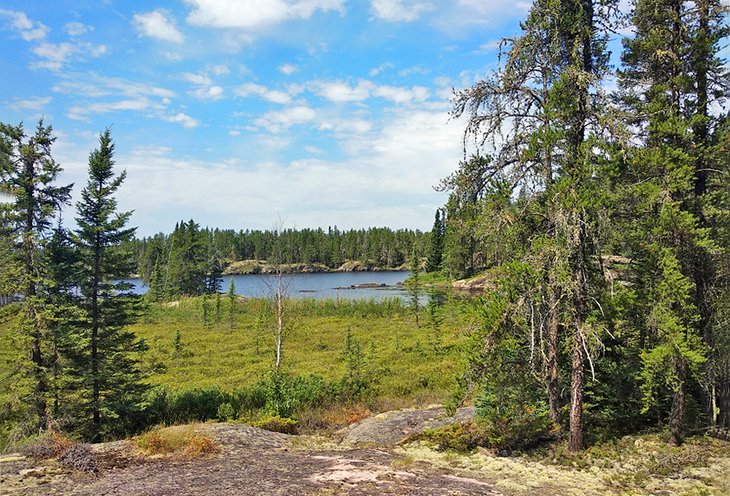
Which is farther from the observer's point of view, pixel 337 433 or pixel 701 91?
pixel 337 433

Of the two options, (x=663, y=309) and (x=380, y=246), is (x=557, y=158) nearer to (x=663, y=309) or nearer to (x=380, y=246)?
(x=663, y=309)

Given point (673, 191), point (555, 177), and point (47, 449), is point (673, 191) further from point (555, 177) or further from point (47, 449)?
point (47, 449)

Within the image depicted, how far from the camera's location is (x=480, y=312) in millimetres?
9992

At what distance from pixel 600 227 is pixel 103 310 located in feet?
58.4

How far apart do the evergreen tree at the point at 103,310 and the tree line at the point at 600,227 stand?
1404cm

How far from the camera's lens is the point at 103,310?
18.2m

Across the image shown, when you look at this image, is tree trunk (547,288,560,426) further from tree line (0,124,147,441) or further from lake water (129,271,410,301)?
lake water (129,271,410,301)

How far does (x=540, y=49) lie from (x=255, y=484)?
11709 millimetres

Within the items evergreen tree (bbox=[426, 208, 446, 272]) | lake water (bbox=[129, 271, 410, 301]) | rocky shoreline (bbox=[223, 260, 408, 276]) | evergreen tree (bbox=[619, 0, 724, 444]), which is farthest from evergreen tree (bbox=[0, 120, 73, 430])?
rocky shoreline (bbox=[223, 260, 408, 276])

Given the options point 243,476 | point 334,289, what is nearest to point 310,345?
A: point 243,476

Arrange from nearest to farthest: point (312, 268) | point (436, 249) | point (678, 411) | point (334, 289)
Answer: point (678, 411) < point (334, 289) < point (436, 249) < point (312, 268)

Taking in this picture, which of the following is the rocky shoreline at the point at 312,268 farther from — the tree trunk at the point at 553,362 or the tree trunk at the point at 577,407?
the tree trunk at the point at 577,407

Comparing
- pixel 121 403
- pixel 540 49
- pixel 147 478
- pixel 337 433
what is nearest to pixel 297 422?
pixel 337 433

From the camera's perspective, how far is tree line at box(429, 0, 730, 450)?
406 inches
